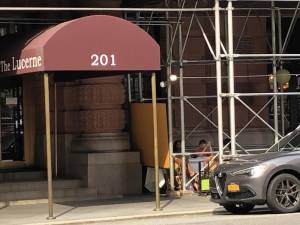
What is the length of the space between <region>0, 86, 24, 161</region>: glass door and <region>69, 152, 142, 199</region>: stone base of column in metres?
→ 2.92

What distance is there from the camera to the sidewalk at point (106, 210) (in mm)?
13031

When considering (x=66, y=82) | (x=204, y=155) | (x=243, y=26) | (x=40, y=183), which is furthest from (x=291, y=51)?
(x=40, y=183)

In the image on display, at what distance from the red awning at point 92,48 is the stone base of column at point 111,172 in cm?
401

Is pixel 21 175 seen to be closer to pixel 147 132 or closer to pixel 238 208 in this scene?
pixel 147 132

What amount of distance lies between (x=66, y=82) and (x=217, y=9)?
5.04 metres

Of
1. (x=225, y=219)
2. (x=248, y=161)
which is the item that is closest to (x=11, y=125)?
(x=248, y=161)

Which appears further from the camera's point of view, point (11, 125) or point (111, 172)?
point (11, 125)

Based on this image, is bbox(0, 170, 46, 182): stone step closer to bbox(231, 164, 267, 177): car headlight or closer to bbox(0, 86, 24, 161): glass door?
bbox(0, 86, 24, 161): glass door

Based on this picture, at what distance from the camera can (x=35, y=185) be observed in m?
16.8

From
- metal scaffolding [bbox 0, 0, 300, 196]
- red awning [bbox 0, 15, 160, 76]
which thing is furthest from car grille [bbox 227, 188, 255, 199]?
red awning [bbox 0, 15, 160, 76]

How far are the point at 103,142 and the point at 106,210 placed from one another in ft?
10.9

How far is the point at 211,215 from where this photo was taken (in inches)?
527

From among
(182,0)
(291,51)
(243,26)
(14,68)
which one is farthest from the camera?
(291,51)

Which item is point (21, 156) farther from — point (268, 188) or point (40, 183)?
point (268, 188)
